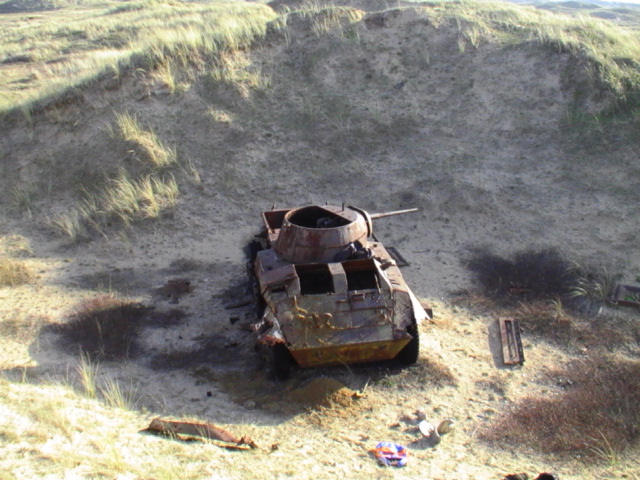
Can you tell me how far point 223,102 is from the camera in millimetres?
13812

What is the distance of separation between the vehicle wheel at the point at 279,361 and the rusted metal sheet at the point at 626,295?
16.1ft

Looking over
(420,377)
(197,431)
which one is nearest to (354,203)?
(420,377)

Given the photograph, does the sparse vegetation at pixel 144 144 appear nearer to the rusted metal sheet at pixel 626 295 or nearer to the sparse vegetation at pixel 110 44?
the sparse vegetation at pixel 110 44

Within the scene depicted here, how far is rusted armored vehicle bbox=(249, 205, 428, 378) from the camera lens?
609 centimetres

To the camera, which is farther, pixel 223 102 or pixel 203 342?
pixel 223 102

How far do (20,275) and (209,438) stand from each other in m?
5.84

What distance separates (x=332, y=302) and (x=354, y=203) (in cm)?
580

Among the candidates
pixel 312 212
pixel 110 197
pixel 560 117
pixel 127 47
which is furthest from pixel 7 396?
pixel 127 47

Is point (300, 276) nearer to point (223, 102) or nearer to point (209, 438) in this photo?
point (209, 438)

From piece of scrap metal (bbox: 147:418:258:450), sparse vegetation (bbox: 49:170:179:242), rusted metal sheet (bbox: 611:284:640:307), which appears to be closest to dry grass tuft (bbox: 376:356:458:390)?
piece of scrap metal (bbox: 147:418:258:450)

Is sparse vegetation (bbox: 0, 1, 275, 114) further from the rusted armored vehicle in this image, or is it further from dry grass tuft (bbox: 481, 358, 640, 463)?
dry grass tuft (bbox: 481, 358, 640, 463)

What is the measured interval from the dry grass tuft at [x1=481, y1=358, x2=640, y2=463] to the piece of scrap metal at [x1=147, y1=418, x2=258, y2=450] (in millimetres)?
2318

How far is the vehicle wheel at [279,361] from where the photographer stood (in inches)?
252

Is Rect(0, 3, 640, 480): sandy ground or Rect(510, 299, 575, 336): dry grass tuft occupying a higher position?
Rect(0, 3, 640, 480): sandy ground
